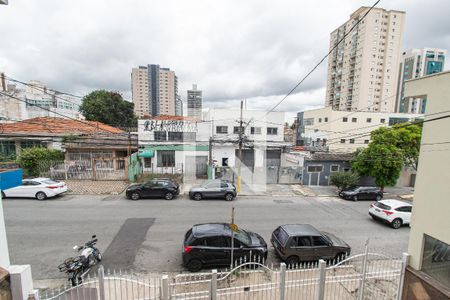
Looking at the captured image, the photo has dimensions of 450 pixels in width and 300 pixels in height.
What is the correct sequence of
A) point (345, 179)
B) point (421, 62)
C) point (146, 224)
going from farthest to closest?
1. point (421, 62)
2. point (345, 179)
3. point (146, 224)

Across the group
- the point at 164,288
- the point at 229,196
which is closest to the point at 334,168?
the point at 229,196

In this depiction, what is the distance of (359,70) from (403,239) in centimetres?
5999

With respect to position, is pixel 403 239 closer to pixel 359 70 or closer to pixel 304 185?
pixel 304 185

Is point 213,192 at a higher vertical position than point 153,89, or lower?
lower

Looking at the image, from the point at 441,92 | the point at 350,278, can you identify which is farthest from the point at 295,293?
the point at 441,92

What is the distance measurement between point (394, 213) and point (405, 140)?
820 centimetres

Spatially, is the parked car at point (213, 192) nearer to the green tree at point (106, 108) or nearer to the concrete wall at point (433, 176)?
the concrete wall at point (433, 176)

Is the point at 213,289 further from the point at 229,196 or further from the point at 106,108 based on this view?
the point at 106,108

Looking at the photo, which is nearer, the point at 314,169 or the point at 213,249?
the point at 213,249

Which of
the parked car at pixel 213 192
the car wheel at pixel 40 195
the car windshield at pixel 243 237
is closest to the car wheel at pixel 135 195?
the parked car at pixel 213 192

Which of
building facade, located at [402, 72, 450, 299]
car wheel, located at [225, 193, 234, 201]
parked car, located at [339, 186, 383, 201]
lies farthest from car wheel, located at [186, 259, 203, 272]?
parked car, located at [339, 186, 383, 201]

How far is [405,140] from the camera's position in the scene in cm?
1558

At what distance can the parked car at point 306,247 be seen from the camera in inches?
277

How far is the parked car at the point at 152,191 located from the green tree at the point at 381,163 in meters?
14.4
